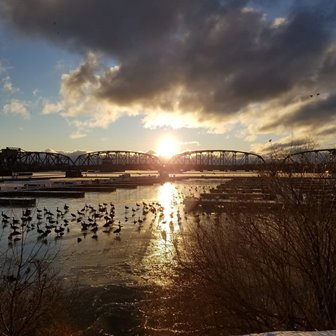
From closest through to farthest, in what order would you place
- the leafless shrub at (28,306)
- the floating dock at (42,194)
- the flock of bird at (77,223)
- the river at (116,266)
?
the leafless shrub at (28,306) < the river at (116,266) < the flock of bird at (77,223) < the floating dock at (42,194)

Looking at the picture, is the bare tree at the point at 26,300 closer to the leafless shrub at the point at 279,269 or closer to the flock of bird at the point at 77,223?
the leafless shrub at the point at 279,269

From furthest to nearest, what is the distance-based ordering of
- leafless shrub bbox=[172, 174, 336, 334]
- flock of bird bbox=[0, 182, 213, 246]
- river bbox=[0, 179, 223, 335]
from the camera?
flock of bird bbox=[0, 182, 213, 246], river bbox=[0, 179, 223, 335], leafless shrub bbox=[172, 174, 336, 334]

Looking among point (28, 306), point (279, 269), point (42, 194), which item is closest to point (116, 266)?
point (28, 306)

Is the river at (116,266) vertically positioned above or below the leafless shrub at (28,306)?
below

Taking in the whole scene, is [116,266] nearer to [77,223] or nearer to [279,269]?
[279,269]

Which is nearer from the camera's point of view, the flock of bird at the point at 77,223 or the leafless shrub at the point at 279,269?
the leafless shrub at the point at 279,269

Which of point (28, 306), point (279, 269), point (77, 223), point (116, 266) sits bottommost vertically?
point (116, 266)

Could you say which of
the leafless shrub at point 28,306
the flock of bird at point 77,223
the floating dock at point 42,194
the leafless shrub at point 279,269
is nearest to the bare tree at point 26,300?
the leafless shrub at point 28,306

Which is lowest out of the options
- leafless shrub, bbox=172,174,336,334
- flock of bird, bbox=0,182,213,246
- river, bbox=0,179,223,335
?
river, bbox=0,179,223,335

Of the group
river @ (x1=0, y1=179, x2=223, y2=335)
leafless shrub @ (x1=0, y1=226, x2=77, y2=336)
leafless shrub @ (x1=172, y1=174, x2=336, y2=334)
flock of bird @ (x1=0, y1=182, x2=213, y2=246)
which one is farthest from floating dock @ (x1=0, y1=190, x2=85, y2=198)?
leafless shrub @ (x1=172, y1=174, x2=336, y2=334)

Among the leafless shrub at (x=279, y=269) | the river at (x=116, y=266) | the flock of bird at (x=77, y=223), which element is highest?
the leafless shrub at (x=279, y=269)

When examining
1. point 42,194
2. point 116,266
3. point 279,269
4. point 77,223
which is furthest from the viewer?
point 42,194

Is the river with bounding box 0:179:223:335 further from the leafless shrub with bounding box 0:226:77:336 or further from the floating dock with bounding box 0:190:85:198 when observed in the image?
the floating dock with bounding box 0:190:85:198

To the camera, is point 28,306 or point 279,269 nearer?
point 279,269
